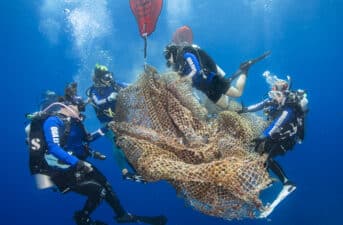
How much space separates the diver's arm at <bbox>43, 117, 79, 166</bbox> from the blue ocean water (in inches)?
1131

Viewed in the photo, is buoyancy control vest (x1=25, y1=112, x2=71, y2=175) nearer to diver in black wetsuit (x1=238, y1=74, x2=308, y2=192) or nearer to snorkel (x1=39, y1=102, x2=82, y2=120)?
snorkel (x1=39, y1=102, x2=82, y2=120)

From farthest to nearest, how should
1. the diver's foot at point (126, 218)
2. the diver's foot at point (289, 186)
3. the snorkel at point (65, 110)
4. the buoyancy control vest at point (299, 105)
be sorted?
the diver's foot at point (126, 218), the diver's foot at point (289, 186), the snorkel at point (65, 110), the buoyancy control vest at point (299, 105)

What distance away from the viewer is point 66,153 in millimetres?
6211

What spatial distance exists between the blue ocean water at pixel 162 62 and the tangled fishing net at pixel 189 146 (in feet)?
99.0

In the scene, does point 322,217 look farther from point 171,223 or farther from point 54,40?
point 54,40

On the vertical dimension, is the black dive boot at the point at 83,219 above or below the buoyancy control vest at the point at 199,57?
below

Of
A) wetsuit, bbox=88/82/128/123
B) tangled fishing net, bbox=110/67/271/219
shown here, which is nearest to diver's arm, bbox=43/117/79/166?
tangled fishing net, bbox=110/67/271/219

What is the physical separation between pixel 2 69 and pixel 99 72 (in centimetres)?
4910

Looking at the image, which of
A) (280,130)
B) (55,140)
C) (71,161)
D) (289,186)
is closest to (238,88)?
(280,130)

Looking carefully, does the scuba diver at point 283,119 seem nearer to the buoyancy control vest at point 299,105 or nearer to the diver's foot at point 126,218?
the buoyancy control vest at point 299,105

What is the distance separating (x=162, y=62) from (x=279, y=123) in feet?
147

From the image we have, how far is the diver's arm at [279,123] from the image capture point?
521cm

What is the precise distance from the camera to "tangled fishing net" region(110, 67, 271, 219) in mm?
3391

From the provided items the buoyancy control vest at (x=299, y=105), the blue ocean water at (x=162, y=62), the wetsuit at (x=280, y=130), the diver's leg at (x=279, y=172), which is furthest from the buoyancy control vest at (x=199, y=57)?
the blue ocean water at (x=162, y=62)
